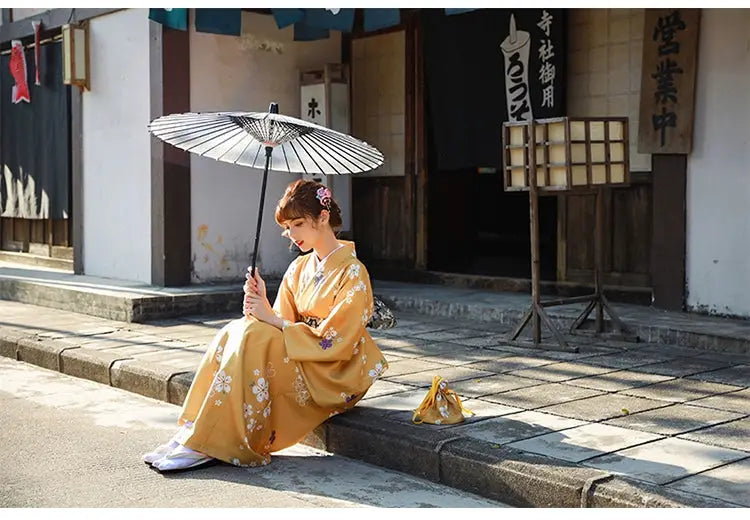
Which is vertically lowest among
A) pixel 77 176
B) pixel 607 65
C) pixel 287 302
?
pixel 287 302

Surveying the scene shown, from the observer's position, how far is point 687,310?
335 inches

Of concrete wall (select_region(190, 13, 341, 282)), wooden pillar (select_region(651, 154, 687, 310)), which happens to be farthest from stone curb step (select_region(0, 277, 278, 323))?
wooden pillar (select_region(651, 154, 687, 310))

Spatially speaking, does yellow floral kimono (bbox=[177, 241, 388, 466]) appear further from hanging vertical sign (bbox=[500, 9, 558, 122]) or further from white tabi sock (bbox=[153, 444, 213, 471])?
hanging vertical sign (bbox=[500, 9, 558, 122])

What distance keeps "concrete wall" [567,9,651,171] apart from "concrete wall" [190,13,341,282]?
3.30m

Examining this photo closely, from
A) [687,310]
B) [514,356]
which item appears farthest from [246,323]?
[687,310]

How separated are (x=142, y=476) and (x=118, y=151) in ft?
22.6

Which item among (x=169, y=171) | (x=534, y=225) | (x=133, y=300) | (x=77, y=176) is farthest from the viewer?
(x=77, y=176)

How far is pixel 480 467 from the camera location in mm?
4484

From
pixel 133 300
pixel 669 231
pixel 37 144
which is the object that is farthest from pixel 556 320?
pixel 37 144

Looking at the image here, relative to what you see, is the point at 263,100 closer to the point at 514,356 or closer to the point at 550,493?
the point at 514,356

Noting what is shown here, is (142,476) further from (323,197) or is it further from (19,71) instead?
(19,71)

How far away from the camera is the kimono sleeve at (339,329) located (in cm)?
504

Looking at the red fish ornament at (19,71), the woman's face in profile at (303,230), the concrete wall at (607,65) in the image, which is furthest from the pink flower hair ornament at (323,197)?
the red fish ornament at (19,71)

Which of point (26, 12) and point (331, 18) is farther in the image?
point (26, 12)
